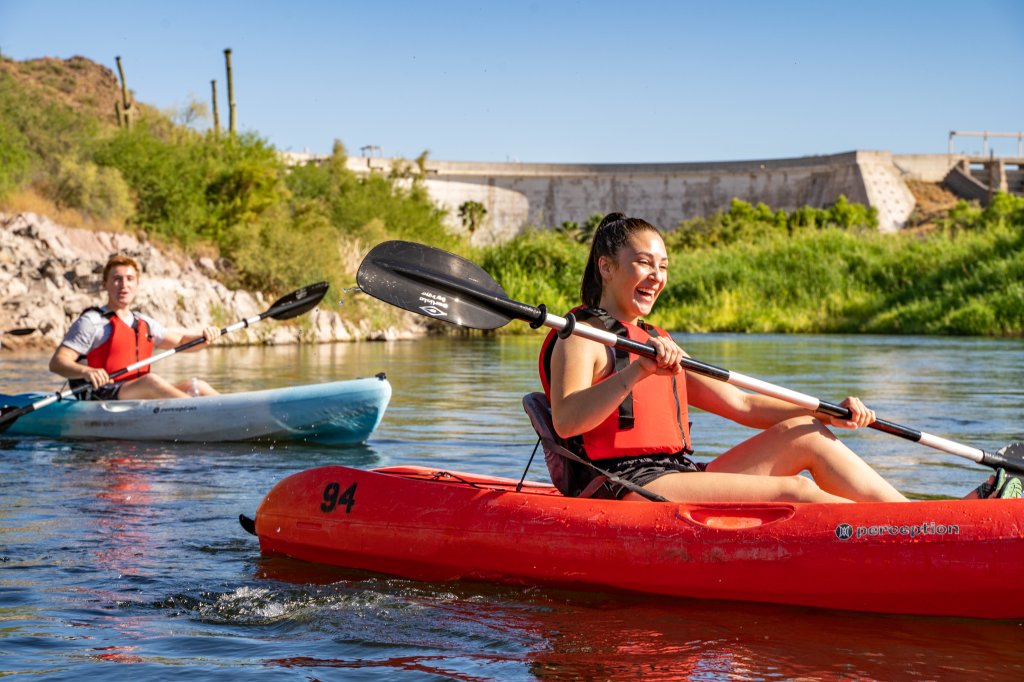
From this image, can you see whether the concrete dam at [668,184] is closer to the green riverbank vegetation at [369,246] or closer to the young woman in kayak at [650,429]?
the green riverbank vegetation at [369,246]

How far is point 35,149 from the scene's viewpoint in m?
26.8

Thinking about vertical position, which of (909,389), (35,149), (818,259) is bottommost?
(909,389)

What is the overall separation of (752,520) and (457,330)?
902 inches

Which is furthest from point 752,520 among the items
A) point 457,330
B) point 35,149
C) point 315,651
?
point 35,149

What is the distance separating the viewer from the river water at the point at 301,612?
2980mm

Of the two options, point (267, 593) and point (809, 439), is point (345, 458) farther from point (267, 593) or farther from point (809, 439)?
point (809, 439)

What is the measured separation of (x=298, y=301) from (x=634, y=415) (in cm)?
486

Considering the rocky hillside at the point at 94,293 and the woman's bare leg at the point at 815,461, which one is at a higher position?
the rocky hillside at the point at 94,293

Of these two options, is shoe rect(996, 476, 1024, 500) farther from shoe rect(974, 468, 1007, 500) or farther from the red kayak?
the red kayak

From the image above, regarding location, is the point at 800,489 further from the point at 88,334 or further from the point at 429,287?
the point at 88,334

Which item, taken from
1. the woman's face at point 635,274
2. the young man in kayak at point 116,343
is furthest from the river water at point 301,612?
the woman's face at point 635,274

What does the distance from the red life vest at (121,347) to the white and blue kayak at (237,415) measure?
0.78ft

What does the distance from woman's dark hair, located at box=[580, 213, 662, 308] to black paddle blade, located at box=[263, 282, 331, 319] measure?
4476 mm

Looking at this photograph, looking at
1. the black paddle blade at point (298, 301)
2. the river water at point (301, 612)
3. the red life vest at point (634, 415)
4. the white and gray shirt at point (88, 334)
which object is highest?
the black paddle blade at point (298, 301)
